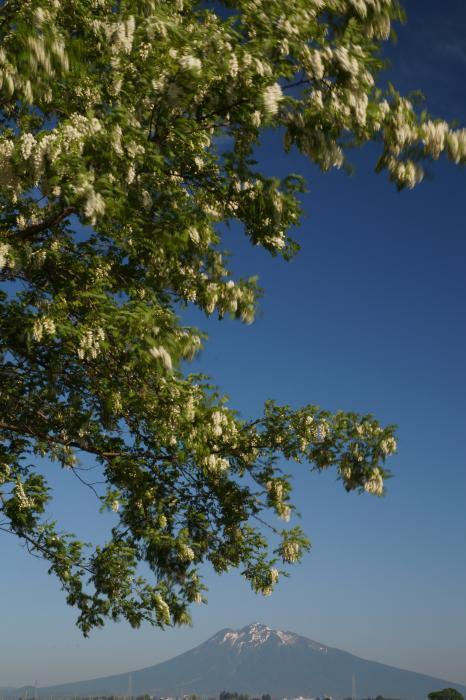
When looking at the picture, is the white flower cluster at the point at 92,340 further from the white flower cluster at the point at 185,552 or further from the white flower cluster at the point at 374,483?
the white flower cluster at the point at 374,483

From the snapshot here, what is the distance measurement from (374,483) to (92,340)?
19.7ft

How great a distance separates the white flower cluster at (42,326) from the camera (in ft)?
34.7

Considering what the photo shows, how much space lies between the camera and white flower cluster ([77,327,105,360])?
10555mm

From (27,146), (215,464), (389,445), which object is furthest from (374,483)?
(27,146)

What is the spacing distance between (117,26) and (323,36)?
2.64 m

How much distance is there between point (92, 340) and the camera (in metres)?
10.7

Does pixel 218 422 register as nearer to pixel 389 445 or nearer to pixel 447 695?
pixel 389 445

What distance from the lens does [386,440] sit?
13836mm

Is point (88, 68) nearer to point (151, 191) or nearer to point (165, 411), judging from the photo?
point (151, 191)

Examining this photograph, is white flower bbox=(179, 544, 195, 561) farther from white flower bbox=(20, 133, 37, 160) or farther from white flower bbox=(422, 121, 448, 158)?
white flower bbox=(422, 121, 448, 158)

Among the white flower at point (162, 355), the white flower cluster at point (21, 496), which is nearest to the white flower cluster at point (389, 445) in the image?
the white flower at point (162, 355)

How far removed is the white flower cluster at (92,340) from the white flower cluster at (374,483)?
5713 millimetres

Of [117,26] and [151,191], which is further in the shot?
[151,191]

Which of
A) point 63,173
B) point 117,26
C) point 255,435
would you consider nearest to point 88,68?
point 117,26
